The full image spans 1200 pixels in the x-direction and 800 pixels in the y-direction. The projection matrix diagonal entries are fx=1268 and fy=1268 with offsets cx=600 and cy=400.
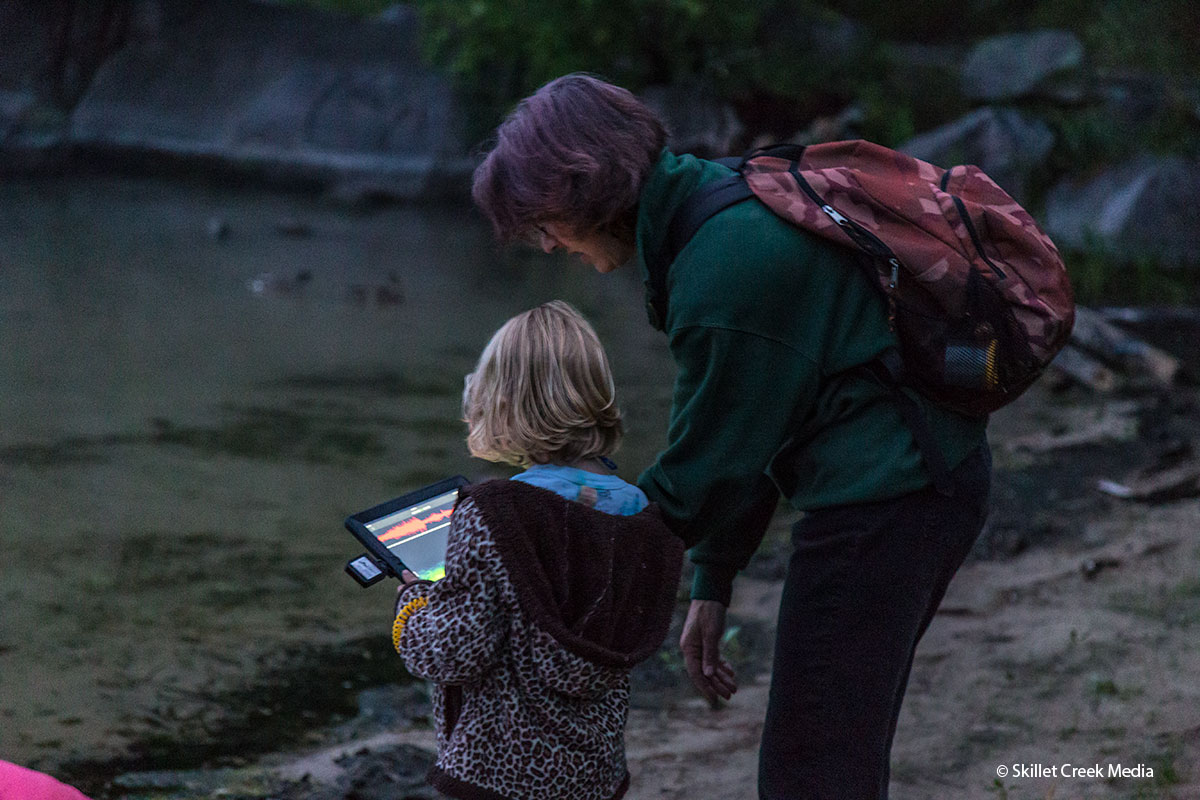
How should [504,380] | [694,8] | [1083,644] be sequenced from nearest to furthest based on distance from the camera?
[504,380] → [1083,644] → [694,8]

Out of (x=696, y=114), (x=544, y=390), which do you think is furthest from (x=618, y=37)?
(x=544, y=390)

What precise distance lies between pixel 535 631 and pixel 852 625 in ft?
1.46

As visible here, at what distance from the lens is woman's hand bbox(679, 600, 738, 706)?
2.01m

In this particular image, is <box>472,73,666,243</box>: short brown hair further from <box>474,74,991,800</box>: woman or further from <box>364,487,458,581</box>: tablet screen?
<box>364,487,458,581</box>: tablet screen

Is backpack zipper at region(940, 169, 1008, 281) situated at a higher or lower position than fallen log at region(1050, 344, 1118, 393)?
higher

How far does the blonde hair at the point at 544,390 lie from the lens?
1.77 metres

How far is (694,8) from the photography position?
44.6 feet

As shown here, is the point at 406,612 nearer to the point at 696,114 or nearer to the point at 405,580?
the point at 405,580

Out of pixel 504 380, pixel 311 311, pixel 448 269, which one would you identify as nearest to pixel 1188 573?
pixel 504 380

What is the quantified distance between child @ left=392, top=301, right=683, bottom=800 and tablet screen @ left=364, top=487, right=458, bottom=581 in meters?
0.08

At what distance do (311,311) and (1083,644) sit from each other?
6.84 m

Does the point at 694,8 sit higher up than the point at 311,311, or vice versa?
the point at 694,8

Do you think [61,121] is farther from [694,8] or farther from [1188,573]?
[1188,573]

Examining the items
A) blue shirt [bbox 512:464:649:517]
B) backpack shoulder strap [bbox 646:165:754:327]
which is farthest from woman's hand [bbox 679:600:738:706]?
backpack shoulder strap [bbox 646:165:754:327]
